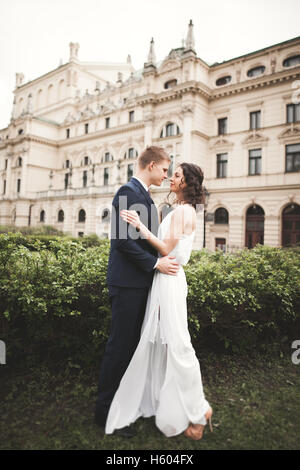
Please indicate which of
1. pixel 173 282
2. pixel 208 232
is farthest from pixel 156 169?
pixel 208 232

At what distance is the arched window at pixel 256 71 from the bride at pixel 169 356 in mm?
25548

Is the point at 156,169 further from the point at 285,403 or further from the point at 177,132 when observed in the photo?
the point at 177,132

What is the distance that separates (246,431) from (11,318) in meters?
2.97

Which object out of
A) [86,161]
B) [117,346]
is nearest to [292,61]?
[86,161]

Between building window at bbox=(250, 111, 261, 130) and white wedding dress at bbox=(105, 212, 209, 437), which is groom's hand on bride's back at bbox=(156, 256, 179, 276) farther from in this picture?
building window at bbox=(250, 111, 261, 130)

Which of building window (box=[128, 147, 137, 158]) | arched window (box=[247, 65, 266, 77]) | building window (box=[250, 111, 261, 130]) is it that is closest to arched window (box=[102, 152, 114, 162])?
building window (box=[128, 147, 137, 158])

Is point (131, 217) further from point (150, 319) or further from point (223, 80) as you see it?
point (223, 80)

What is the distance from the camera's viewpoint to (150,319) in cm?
302

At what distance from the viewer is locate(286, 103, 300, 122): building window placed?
2189cm

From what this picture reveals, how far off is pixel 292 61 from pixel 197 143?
9.07 m

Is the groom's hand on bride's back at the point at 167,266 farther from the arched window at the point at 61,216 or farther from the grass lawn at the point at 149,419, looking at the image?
the arched window at the point at 61,216

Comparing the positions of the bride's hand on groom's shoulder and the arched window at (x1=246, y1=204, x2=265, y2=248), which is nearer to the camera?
the bride's hand on groom's shoulder

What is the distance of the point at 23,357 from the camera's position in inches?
157

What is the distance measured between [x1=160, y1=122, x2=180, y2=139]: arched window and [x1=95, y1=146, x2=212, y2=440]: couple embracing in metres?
25.2
